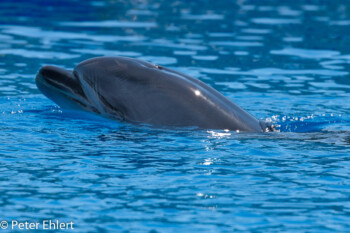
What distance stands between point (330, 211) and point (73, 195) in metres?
2.11

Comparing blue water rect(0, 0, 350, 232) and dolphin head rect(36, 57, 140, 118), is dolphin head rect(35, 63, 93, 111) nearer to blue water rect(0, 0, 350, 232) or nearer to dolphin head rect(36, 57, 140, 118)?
dolphin head rect(36, 57, 140, 118)

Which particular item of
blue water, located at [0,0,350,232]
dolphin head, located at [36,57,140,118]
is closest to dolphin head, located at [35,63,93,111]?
dolphin head, located at [36,57,140,118]

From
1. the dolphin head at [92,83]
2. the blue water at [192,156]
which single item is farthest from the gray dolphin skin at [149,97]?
the blue water at [192,156]

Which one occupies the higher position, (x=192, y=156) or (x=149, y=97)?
(x=149, y=97)

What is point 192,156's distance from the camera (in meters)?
7.35

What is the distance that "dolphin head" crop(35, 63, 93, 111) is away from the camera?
8945 mm

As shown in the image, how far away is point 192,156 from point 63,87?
2.39 metres

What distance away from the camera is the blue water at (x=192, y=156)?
5.62 m

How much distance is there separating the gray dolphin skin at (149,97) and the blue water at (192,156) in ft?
0.57

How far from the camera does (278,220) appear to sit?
5492 mm

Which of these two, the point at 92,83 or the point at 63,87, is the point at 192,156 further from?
the point at 63,87

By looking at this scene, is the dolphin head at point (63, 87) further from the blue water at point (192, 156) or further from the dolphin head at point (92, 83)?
the blue water at point (192, 156)

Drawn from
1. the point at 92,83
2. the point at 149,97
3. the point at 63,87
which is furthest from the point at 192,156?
the point at 63,87

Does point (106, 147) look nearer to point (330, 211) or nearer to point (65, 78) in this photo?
point (65, 78)
